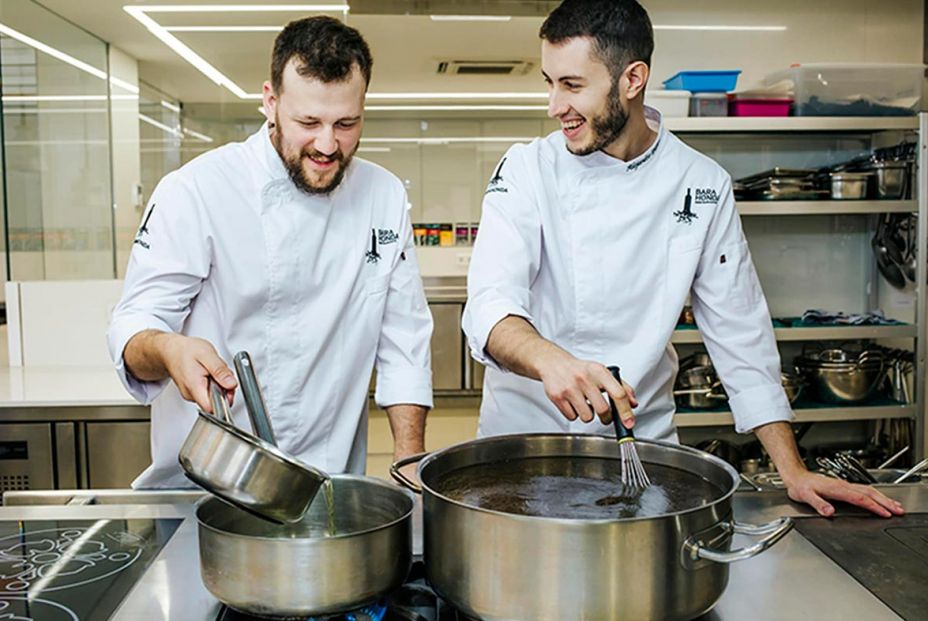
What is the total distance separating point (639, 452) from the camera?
1.04m

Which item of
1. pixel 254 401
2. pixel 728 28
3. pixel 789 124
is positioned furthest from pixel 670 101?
pixel 254 401

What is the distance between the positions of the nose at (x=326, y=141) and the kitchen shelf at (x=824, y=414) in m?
2.01

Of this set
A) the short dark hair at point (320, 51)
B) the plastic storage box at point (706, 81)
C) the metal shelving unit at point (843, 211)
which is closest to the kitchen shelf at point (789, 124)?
the metal shelving unit at point (843, 211)

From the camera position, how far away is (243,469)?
78cm

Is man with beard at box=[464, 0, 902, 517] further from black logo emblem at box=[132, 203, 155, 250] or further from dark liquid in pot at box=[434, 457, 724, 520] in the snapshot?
black logo emblem at box=[132, 203, 155, 250]

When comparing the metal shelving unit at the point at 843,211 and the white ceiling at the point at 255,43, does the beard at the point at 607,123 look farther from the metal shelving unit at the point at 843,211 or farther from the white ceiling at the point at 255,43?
the white ceiling at the point at 255,43

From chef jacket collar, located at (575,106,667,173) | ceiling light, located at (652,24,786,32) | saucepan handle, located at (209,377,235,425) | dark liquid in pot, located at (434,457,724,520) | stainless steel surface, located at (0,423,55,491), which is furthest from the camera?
ceiling light, located at (652,24,786,32)

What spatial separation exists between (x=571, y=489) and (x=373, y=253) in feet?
2.51

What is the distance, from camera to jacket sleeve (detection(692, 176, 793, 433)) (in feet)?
4.98

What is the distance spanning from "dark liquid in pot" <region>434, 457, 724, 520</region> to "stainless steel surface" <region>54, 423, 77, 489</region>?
1924 mm

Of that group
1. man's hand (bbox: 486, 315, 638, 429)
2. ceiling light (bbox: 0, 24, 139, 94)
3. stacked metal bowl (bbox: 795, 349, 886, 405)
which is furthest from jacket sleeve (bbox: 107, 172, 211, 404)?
ceiling light (bbox: 0, 24, 139, 94)

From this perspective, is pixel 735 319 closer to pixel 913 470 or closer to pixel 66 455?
pixel 913 470

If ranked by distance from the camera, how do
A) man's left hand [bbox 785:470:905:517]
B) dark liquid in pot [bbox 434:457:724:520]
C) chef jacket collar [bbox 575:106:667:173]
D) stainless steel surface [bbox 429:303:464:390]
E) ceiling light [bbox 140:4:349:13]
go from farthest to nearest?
stainless steel surface [bbox 429:303:464:390], ceiling light [bbox 140:4:349:13], chef jacket collar [bbox 575:106:667:173], man's left hand [bbox 785:470:905:517], dark liquid in pot [bbox 434:457:724:520]

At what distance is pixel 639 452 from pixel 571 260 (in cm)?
59
